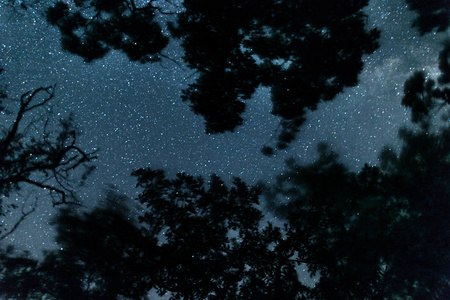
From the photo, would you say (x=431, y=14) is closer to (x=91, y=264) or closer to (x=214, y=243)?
(x=214, y=243)

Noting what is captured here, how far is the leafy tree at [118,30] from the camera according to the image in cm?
380

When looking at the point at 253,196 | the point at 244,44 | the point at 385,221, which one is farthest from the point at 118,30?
the point at 385,221

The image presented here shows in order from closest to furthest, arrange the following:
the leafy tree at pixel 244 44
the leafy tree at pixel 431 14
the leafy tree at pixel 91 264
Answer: the leafy tree at pixel 91 264 < the leafy tree at pixel 244 44 < the leafy tree at pixel 431 14

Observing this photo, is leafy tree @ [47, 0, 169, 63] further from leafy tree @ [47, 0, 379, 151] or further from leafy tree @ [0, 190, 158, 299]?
leafy tree @ [0, 190, 158, 299]

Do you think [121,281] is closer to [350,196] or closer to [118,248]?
[118,248]

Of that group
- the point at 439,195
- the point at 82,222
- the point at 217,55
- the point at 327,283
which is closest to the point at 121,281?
the point at 82,222

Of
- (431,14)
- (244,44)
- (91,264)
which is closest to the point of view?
(91,264)

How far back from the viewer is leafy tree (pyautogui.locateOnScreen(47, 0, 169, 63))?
3.80 metres

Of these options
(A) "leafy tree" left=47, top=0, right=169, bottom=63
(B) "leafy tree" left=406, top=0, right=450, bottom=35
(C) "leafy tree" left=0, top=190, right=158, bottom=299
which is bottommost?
(C) "leafy tree" left=0, top=190, right=158, bottom=299

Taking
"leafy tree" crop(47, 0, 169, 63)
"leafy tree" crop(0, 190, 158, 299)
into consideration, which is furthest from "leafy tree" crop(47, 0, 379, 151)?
"leafy tree" crop(0, 190, 158, 299)

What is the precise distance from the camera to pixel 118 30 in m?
3.94

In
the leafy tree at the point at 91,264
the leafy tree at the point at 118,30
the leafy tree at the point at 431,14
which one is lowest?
the leafy tree at the point at 91,264

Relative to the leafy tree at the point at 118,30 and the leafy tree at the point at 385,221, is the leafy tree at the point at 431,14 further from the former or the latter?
the leafy tree at the point at 118,30

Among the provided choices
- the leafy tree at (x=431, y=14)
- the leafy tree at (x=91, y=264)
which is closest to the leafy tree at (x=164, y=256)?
the leafy tree at (x=91, y=264)
